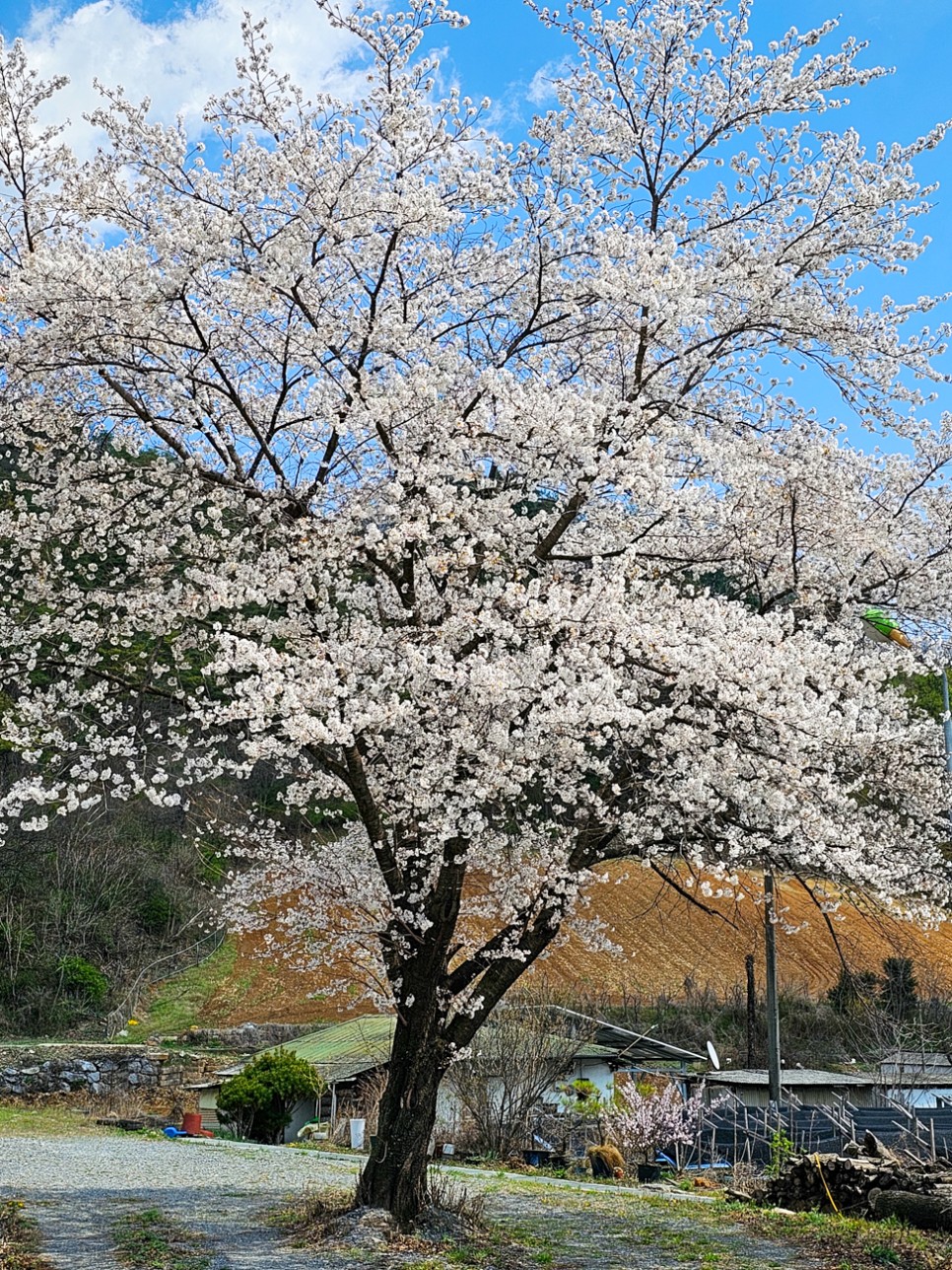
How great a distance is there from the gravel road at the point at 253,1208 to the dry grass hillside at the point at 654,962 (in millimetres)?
18297

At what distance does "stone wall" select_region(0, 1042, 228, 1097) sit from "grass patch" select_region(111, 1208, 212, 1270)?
1339cm

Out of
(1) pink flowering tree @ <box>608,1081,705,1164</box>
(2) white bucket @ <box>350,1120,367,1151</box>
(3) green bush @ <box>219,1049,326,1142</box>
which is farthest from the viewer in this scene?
(3) green bush @ <box>219,1049,326,1142</box>

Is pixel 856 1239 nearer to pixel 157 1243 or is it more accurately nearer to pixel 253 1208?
pixel 253 1208

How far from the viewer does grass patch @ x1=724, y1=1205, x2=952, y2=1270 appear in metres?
7.82

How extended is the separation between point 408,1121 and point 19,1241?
2.77 metres

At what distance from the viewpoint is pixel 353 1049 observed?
21266mm

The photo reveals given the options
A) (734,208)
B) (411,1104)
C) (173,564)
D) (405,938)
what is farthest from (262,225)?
(411,1104)

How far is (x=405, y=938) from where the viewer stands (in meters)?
8.08

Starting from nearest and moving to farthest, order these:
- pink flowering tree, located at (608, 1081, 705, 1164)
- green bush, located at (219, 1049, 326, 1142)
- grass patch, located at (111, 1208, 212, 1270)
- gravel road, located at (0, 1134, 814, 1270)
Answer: grass patch, located at (111, 1208, 212, 1270), gravel road, located at (0, 1134, 814, 1270), pink flowering tree, located at (608, 1081, 705, 1164), green bush, located at (219, 1049, 326, 1142)

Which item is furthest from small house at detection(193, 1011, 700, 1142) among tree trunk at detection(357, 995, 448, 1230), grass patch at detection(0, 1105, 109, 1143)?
tree trunk at detection(357, 995, 448, 1230)

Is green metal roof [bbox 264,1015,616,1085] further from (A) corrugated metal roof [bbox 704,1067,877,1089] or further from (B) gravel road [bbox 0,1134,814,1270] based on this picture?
(B) gravel road [bbox 0,1134,814,1270]

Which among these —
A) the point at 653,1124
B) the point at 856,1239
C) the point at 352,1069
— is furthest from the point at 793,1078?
the point at 856,1239

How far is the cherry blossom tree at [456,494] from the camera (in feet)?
22.6

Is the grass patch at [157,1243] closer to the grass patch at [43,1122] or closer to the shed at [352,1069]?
the grass patch at [43,1122]
